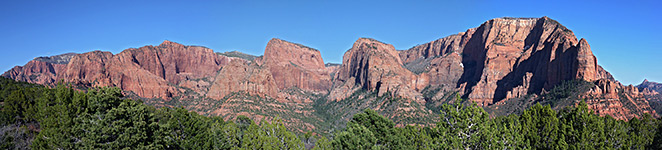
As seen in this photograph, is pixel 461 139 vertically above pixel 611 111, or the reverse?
pixel 611 111

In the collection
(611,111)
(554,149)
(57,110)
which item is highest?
(611,111)

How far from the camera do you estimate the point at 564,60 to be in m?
167

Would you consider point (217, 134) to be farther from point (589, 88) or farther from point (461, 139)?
point (589, 88)

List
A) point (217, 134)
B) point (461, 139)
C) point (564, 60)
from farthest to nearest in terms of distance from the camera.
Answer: point (564, 60)
point (217, 134)
point (461, 139)

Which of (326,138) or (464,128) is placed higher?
(464,128)

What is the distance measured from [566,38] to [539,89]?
2323cm

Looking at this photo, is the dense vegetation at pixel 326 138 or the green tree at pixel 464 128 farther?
the dense vegetation at pixel 326 138

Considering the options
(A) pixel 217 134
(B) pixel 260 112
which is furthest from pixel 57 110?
(B) pixel 260 112

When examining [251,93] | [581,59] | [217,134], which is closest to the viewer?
[217,134]

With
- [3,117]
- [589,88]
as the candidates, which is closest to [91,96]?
[3,117]

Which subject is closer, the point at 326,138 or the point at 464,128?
the point at 464,128

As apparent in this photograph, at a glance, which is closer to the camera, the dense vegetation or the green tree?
the green tree

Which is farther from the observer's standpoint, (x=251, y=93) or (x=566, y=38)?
(x=251, y=93)

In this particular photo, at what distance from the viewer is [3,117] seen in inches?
1881
